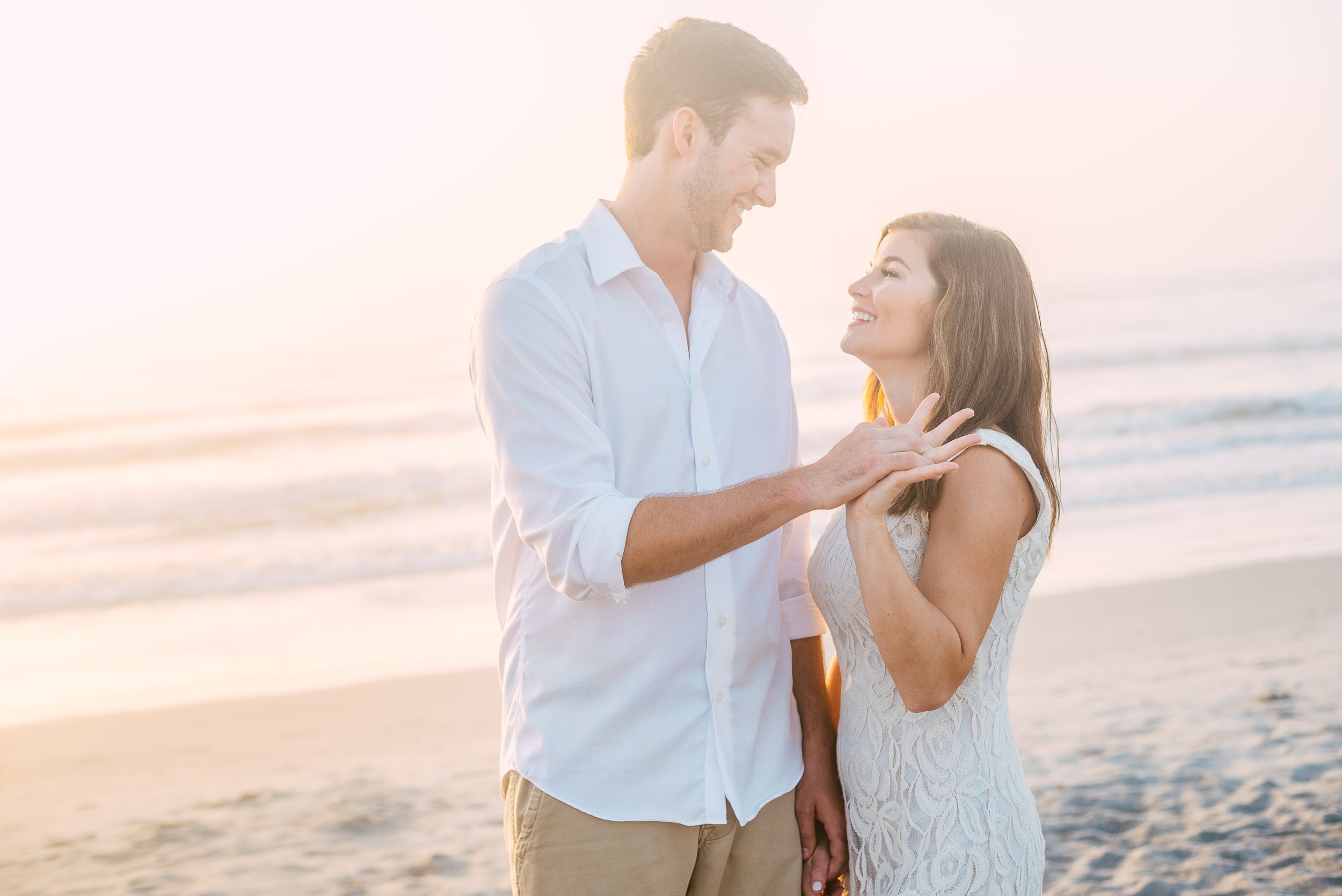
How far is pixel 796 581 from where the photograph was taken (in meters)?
2.57

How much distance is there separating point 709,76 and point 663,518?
103 centimetres

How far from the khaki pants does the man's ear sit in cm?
139

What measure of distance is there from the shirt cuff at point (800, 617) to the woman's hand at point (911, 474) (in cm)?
47

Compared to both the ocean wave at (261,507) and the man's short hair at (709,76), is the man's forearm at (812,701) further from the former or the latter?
the ocean wave at (261,507)

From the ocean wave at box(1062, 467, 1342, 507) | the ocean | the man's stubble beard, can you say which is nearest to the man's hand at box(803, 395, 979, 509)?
the man's stubble beard

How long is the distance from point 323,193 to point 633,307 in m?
22.6

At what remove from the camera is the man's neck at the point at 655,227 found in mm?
2377

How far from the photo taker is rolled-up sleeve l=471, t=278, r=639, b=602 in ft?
6.21

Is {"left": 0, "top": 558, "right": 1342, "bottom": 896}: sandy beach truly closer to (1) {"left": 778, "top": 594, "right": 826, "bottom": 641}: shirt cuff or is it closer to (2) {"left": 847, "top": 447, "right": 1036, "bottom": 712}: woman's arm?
(1) {"left": 778, "top": 594, "right": 826, "bottom": 641}: shirt cuff

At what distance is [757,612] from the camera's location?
2.30m

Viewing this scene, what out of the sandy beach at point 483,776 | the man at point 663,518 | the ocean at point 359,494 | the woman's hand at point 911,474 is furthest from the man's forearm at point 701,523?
the ocean at point 359,494

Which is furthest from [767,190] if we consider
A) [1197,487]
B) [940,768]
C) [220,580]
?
[1197,487]

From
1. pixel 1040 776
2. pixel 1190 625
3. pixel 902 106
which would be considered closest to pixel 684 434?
pixel 1040 776

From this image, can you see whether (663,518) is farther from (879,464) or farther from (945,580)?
(945,580)
